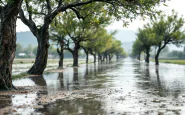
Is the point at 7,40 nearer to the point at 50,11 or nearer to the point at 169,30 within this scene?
the point at 50,11

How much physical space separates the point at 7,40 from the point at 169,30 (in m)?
54.8

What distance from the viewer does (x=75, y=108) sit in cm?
929

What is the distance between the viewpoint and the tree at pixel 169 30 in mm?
62513

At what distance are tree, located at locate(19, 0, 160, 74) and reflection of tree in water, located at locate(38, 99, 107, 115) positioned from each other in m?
8.91

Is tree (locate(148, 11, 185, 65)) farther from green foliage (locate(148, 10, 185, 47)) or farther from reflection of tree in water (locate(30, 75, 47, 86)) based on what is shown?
reflection of tree in water (locate(30, 75, 47, 86))

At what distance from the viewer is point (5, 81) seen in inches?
572

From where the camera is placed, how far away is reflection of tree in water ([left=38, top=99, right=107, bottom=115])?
28.2ft

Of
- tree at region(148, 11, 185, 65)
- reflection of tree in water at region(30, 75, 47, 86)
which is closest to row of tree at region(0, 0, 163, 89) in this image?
reflection of tree in water at region(30, 75, 47, 86)

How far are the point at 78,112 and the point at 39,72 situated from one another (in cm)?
1940

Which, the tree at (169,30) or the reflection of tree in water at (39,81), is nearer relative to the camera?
the reflection of tree in water at (39,81)

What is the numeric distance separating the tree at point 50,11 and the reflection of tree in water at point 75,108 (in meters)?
8.91

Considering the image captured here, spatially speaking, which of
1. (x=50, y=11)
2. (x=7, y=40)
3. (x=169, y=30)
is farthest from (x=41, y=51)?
(x=169, y=30)

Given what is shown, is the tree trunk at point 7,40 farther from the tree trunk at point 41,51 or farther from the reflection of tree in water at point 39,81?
the tree trunk at point 41,51

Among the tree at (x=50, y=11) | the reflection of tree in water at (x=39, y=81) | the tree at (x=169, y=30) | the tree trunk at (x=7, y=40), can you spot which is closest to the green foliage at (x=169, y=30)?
the tree at (x=169, y=30)
